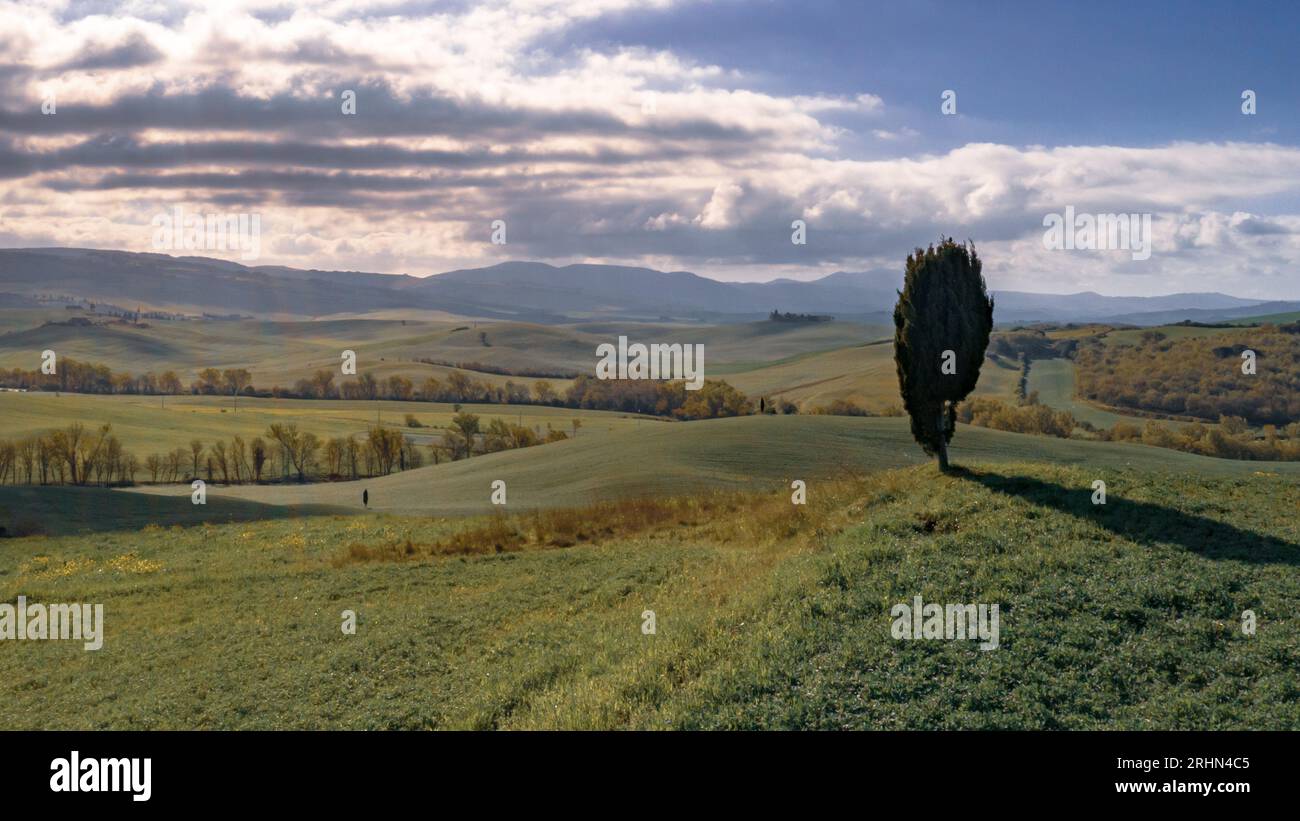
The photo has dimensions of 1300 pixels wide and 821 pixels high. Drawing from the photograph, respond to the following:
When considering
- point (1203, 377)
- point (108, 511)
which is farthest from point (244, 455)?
point (1203, 377)

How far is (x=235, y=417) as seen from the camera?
12838cm

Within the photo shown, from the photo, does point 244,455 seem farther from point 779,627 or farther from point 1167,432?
point 779,627

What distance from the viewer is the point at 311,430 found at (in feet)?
390

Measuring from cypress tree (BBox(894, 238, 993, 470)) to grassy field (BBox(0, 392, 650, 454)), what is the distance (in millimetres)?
63242

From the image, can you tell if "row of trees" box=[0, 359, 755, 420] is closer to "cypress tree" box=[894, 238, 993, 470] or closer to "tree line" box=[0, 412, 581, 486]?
"tree line" box=[0, 412, 581, 486]

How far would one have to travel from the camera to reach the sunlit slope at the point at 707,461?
48.1m

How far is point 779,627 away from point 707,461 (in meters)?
39.2

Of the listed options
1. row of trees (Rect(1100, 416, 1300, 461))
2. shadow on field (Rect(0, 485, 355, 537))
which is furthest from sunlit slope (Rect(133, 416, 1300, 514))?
row of trees (Rect(1100, 416, 1300, 461))

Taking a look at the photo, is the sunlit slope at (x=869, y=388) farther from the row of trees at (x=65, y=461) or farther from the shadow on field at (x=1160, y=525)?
the shadow on field at (x=1160, y=525)
